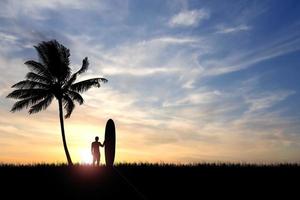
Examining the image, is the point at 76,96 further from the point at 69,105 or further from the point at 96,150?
the point at 96,150

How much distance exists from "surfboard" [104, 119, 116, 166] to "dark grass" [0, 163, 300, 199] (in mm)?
1118

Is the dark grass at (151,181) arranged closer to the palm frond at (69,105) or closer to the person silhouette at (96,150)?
the person silhouette at (96,150)

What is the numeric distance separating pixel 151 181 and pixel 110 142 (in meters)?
6.67

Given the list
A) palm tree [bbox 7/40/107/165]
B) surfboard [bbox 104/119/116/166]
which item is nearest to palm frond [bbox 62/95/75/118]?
palm tree [bbox 7/40/107/165]

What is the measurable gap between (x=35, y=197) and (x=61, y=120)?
23.4 meters

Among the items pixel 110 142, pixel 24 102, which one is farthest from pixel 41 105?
pixel 110 142

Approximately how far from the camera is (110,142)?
2069 cm

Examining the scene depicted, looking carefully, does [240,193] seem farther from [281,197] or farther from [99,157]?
[99,157]

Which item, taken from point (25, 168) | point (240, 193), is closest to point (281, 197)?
point (240, 193)

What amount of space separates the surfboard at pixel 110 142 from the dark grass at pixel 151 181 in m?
1.12

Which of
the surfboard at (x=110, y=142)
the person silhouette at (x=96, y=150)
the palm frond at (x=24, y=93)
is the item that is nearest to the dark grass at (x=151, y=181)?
the person silhouette at (x=96, y=150)

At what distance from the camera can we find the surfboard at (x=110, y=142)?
2030cm

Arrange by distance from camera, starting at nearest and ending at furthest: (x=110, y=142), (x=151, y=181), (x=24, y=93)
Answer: (x=151, y=181), (x=110, y=142), (x=24, y=93)

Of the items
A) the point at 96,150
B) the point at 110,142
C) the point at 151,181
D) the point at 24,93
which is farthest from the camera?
the point at 24,93
